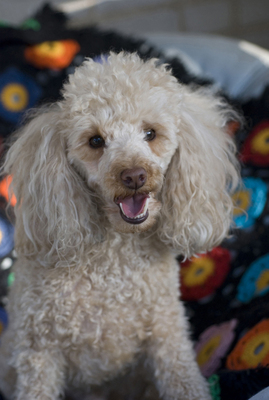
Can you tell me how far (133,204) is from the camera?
32.7 inches

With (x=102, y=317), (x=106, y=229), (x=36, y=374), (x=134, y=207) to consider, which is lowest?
(x=36, y=374)

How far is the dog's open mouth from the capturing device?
32.2 inches

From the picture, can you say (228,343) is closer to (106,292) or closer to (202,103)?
(106,292)

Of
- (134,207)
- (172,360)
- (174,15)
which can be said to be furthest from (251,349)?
(174,15)

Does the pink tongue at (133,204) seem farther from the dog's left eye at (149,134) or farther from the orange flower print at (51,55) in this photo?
the orange flower print at (51,55)

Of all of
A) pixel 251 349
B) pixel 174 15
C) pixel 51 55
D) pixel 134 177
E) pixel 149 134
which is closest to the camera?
pixel 134 177

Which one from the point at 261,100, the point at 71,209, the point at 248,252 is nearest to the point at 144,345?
the point at 71,209

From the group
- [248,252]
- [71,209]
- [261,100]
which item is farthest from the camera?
[261,100]

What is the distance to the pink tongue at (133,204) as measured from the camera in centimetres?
82

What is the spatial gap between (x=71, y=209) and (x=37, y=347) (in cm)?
31

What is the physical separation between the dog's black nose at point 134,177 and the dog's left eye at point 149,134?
0.41 feet

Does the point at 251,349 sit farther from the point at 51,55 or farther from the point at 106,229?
the point at 51,55

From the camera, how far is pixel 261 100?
4.80 feet

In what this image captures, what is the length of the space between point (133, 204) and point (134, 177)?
75 millimetres
